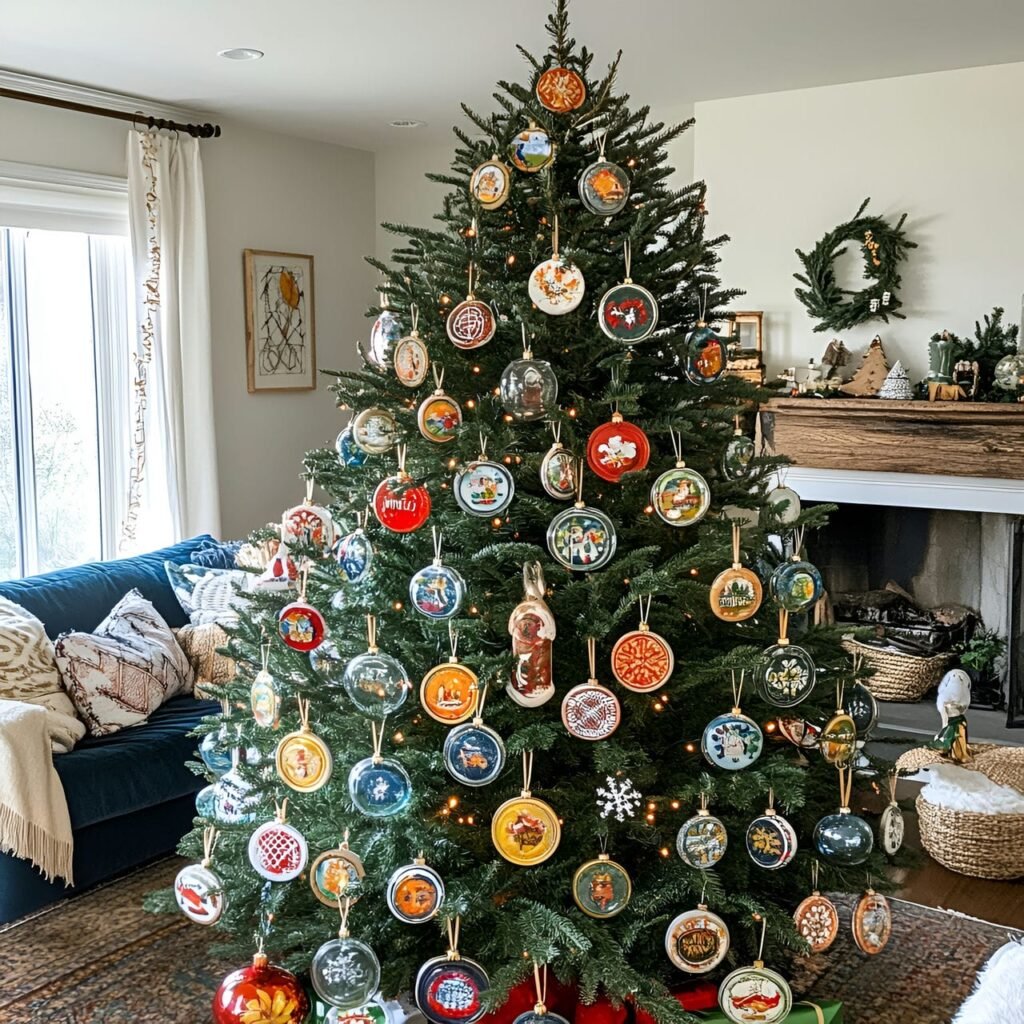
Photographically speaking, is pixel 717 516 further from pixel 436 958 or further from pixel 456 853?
pixel 436 958

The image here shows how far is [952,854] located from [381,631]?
2.04 metres

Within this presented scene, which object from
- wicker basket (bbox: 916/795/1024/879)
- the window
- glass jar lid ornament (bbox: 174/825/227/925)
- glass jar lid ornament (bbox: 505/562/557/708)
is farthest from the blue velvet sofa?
wicker basket (bbox: 916/795/1024/879)

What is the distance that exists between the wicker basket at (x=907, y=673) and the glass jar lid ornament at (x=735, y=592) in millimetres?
2969

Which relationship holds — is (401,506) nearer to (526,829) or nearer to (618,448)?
(618,448)

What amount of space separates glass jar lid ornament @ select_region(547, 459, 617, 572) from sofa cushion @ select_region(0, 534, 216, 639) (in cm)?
233

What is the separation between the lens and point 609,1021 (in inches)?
74.4

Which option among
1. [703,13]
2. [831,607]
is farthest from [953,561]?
[703,13]

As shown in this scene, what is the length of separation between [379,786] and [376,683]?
16cm

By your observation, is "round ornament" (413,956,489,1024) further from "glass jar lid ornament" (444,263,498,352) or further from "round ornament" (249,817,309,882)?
"glass jar lid ornament" (444,263,498,352)

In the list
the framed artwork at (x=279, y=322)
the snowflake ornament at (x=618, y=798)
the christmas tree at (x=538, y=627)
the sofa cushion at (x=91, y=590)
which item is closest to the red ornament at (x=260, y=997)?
the christmas tree at (x=538, y=627)

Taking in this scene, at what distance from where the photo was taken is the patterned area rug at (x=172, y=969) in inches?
90.8

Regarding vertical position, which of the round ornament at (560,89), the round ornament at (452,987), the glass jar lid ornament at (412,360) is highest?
the round ornament at (560,89)

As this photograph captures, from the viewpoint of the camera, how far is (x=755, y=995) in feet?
5.97

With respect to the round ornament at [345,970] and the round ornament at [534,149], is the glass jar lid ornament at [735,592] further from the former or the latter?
the round ornament at [345,970]
